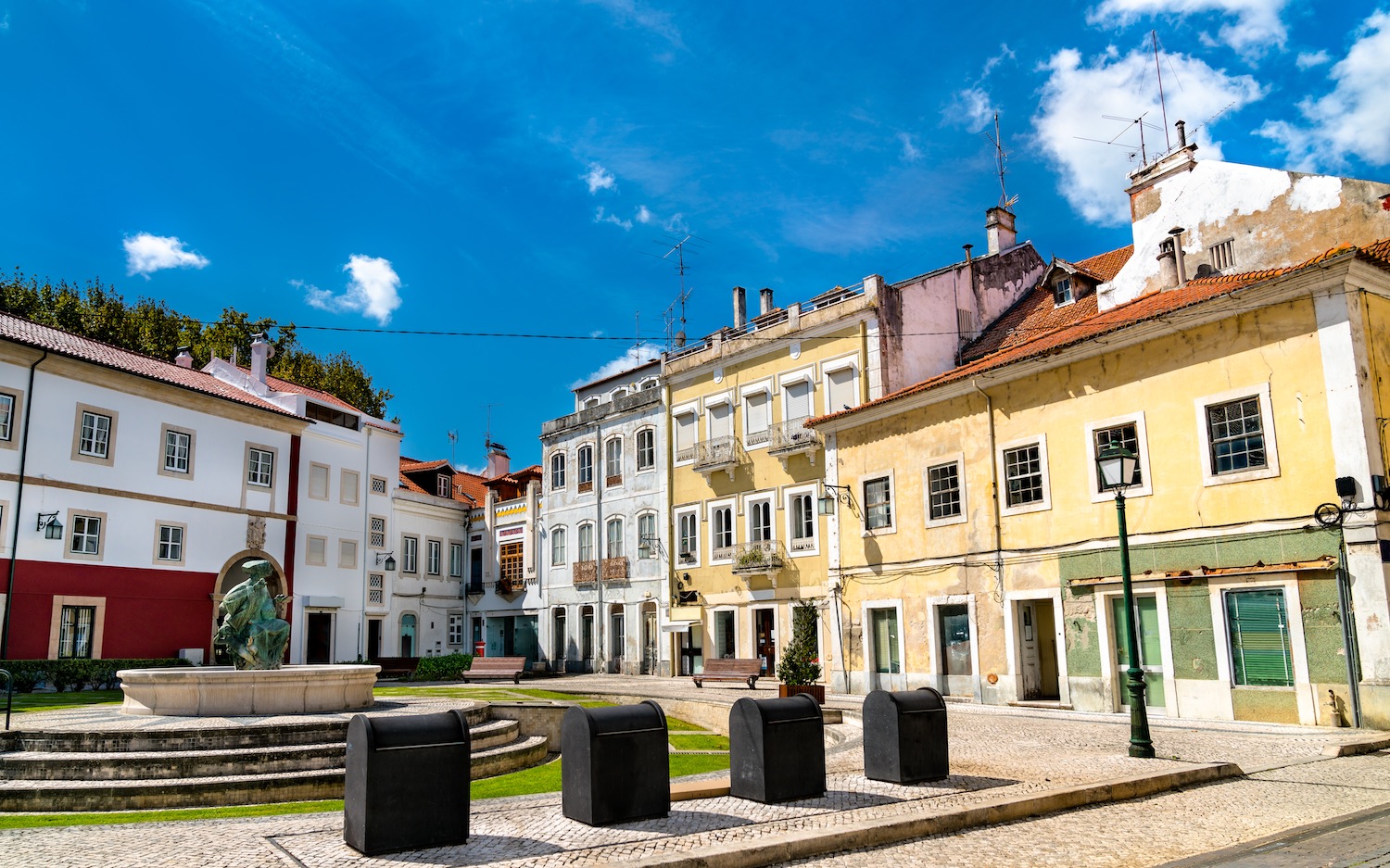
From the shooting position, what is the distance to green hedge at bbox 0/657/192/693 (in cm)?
2564

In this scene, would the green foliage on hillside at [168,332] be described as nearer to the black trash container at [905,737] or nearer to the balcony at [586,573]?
the balcony at [586,573]

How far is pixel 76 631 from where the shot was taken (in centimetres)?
2892

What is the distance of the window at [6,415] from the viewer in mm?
27327

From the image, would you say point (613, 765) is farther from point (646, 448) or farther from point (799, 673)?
point (646, 448)

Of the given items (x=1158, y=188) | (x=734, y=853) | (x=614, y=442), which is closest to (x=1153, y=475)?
(x=1158, y=188)

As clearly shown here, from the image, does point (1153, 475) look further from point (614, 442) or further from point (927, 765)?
point (614, 442)

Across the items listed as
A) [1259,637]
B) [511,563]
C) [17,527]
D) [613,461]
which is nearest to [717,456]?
[613,461]

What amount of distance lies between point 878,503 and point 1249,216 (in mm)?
10347

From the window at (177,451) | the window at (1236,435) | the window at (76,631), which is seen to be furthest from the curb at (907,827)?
the window at (177,451)

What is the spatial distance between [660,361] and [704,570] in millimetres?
8209

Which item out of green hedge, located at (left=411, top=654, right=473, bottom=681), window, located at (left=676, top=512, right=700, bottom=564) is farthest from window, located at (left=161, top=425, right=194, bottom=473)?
window, located at (left=676, top=512, right=700, bottom=564)

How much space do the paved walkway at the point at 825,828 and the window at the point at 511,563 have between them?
3235 centimetres

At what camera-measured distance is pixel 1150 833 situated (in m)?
8.04

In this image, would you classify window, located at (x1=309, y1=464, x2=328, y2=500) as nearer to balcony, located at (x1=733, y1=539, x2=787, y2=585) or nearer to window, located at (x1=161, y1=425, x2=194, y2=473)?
window, located at (x1=161, y1=425, x2=194, y2=473)
